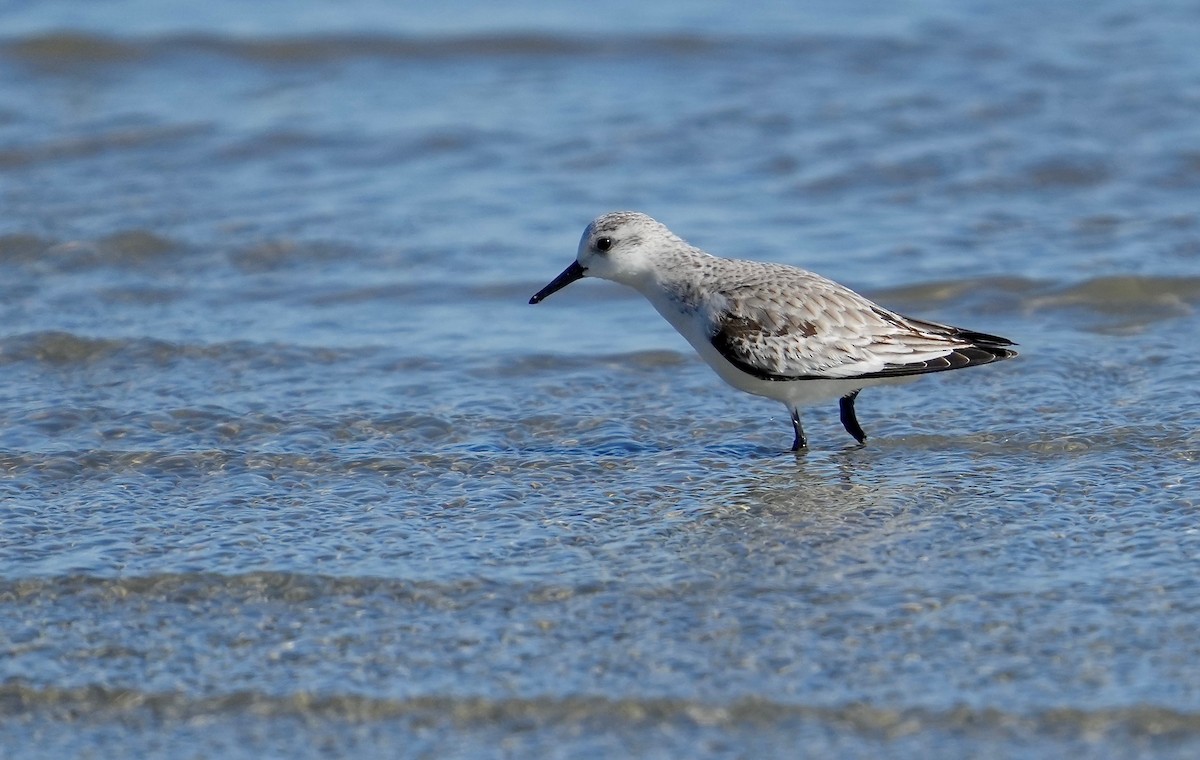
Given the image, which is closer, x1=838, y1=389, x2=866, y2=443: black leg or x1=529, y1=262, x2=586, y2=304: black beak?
x1=838, y1=389, x2=866, y2=443: black leg

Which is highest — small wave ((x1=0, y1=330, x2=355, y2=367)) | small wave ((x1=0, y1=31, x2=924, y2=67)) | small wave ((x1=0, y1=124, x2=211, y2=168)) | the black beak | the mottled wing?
small wave ((x1=0, y1=31, x2=924, y2=67))

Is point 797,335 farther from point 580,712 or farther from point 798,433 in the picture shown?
point 580,712

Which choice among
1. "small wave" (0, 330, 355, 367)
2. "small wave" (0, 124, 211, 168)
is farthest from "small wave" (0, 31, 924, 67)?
"small wave" (0, 330, 355, 367)

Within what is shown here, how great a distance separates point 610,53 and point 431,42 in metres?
1.88

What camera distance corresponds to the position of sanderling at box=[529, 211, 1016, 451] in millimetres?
7438

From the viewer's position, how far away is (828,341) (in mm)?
7512

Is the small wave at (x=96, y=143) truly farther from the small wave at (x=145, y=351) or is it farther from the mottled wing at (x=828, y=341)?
the mottled wing at (x=828, y=341)

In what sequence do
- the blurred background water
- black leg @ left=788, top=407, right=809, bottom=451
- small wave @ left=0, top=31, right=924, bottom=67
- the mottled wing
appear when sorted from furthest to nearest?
1. small wave @ left=0, top=31, right=924, bottom=67
2. black leg @ left=788, top=407, right=809, bottom=451
3. the mottled wing
4. the blurred background water

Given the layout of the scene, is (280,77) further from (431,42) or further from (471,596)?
(471,596)

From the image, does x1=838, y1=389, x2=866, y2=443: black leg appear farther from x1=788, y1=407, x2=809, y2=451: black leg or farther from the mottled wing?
the mottled wing

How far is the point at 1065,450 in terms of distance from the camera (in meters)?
7.45

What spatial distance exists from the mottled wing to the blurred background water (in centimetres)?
48

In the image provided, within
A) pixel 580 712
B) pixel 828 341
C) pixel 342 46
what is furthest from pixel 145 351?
pixel 342 46

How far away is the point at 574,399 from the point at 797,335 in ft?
5.08
